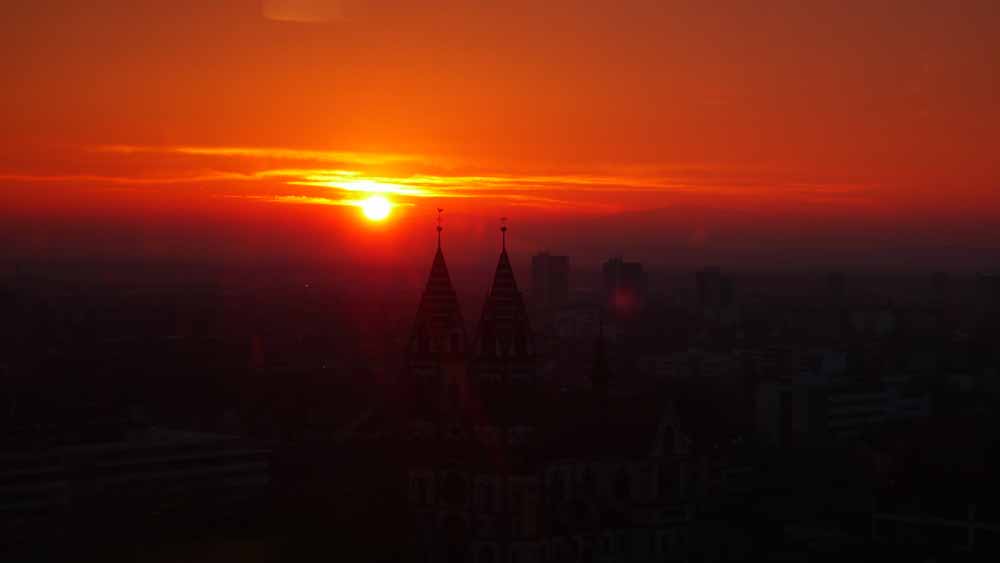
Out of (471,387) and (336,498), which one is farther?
(336,498)

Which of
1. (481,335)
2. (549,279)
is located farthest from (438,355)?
(549,279)

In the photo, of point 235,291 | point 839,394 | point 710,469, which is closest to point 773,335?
point 839,394

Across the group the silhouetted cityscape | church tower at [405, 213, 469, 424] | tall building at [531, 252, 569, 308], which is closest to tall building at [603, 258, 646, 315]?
tall building at [531, 252, 569, 308]

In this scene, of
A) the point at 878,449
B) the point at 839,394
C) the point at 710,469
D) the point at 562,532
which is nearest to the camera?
the point at 562,532

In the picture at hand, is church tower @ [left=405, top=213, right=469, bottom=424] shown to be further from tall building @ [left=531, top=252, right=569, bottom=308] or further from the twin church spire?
tall building @ [left=531, top=252, right=569, bottom=308]

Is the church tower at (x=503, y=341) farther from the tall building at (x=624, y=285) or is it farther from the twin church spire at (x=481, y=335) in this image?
the tall building at (x=624, y=285)

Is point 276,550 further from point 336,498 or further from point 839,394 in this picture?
point 839,394

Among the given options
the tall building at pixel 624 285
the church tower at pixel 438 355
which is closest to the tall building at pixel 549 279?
the tall building at pixel 624 285
